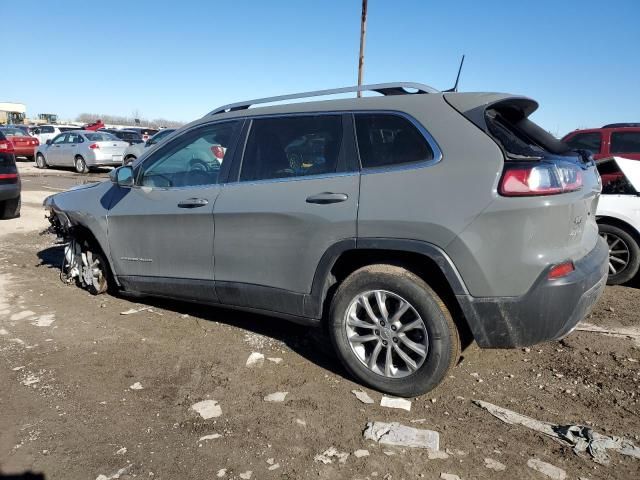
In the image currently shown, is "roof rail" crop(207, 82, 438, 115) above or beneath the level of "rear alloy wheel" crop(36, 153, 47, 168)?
above

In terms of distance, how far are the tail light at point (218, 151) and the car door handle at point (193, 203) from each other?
1.18ft

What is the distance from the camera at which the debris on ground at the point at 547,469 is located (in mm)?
2435

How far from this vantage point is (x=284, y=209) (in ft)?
11.1

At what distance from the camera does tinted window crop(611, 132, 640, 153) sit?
28.0ft

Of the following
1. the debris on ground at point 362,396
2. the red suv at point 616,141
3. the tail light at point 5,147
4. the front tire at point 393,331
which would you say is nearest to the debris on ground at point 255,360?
the front tire at point 393,331

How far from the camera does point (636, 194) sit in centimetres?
524

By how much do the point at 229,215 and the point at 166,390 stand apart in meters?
1.26

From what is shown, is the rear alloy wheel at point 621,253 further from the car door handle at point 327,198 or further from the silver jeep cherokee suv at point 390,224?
the car door handle at point 327,198

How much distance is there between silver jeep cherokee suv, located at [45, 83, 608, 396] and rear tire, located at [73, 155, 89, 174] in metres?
17.6

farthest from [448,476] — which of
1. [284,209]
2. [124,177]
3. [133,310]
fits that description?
[124,177]

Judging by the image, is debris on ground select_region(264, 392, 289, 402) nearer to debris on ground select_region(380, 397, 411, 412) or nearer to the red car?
debris on ground select_region(380, 397, 411, 412)

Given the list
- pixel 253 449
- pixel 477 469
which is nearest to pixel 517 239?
pixel 477 469

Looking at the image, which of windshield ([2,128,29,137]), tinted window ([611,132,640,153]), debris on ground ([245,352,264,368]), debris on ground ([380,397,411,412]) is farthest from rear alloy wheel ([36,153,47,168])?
debris on ground ([380,397,411,412])

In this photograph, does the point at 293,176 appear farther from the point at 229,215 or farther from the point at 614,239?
the point at 614,239
